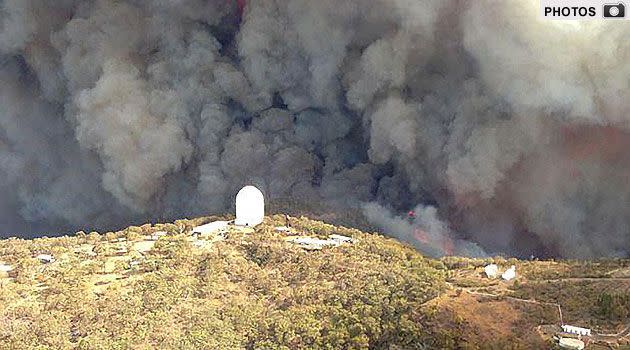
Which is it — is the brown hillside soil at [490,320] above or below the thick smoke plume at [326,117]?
below

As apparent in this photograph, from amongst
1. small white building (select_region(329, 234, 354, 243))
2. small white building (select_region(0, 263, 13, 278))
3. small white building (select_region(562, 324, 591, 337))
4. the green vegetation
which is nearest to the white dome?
the green vegetation

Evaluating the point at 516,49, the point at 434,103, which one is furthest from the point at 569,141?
the point at 434,103

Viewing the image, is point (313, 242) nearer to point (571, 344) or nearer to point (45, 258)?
point (45, 258)

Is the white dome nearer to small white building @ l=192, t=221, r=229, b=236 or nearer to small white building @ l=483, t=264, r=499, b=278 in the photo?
small white building @ l=192, t=221, r=229, b=236

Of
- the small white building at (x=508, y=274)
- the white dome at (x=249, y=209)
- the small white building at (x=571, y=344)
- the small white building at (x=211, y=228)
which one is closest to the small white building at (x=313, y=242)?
the white dome at (x=249, y=209)

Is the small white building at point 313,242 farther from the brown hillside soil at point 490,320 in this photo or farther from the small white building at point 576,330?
the small white building at point 576,330

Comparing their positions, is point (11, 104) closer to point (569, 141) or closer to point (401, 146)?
point (401, 146)

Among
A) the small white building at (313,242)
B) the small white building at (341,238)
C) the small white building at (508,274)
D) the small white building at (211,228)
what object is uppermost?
the small white building at (211,228)

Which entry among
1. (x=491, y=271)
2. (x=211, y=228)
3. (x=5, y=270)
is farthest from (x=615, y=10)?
(x=5, y=270)
